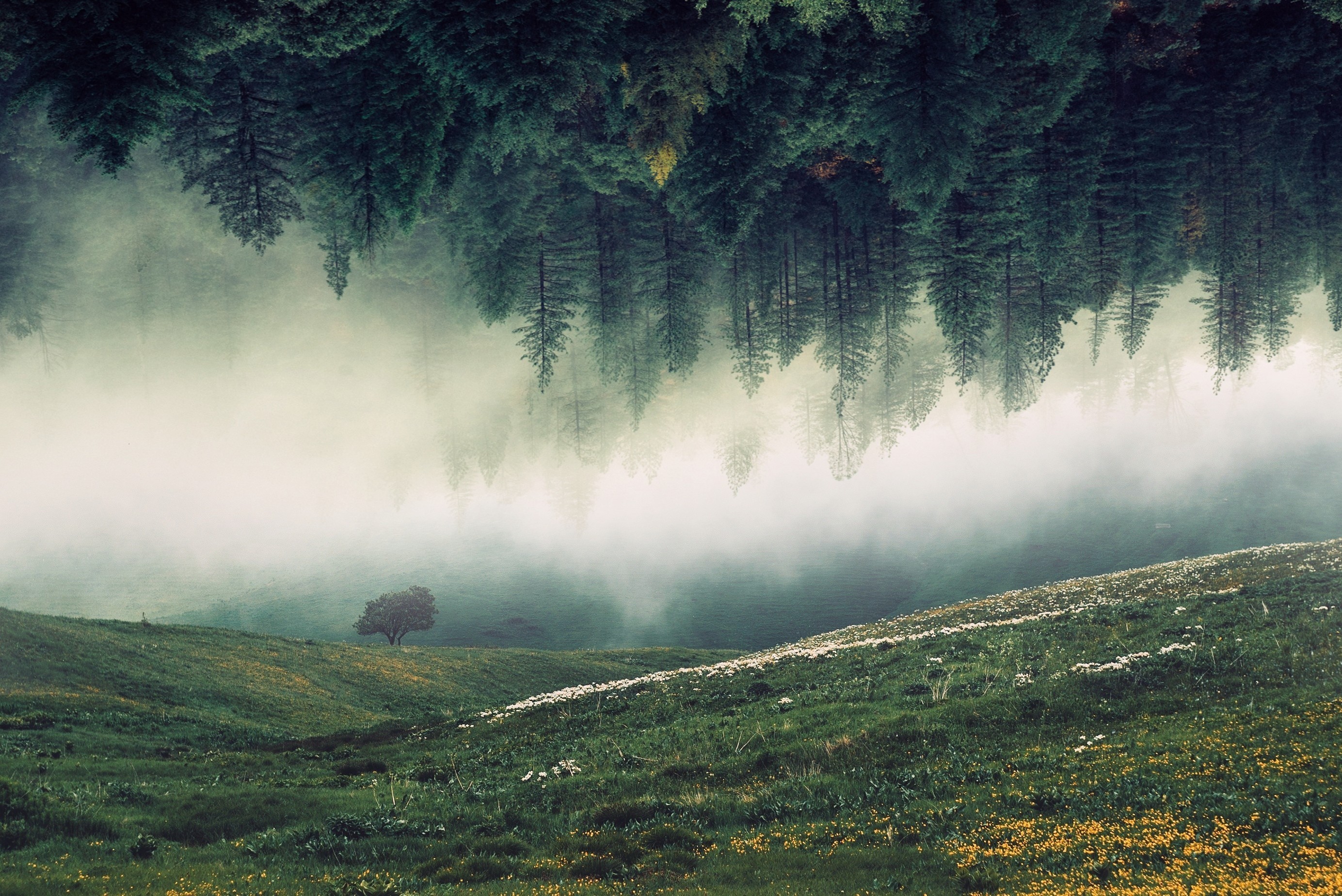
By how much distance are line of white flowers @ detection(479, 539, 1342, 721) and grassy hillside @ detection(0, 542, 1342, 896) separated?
→ 409mm

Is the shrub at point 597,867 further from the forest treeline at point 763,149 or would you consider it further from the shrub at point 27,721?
the shrub at point 27,721

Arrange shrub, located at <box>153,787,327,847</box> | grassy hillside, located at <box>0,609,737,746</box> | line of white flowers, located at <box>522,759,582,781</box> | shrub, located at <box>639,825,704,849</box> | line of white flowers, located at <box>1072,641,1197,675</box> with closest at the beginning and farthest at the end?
shrub, located at <box>639,825,704,849</box> → shrub, located at <box>153,787,327,847</box> → line of white flowers, located at <box>522,759,582,781</box> → line of white flowers, located at <box>1072,641,1197,675</box> → grassy hillside, located at <box>0,609,737,746</box>

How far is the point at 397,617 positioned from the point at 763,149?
2490 inches

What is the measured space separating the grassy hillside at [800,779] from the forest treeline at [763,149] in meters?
14.6

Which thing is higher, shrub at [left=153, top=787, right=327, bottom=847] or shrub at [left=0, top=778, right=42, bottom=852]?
shrub at [left=0, top=778, right=42, bottom=852]

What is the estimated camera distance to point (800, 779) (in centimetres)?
1220

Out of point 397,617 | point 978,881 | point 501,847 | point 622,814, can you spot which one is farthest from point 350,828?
point 397,617

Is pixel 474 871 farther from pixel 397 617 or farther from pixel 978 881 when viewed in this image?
pixel 397 617

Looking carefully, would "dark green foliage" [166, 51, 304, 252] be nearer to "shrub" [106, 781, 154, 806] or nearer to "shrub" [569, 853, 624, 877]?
"shrub" [106, 781, 154, 806]

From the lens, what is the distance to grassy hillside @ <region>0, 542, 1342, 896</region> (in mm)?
8156

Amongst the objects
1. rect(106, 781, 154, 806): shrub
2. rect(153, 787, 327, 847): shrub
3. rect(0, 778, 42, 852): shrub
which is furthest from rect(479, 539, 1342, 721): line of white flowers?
rect(0, 778, 42, 852): shrub

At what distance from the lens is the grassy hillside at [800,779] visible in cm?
816

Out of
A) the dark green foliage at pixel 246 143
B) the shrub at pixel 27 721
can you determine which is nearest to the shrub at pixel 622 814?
the shrub at pixel 27 721

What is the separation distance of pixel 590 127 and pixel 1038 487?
15666 centimetres
